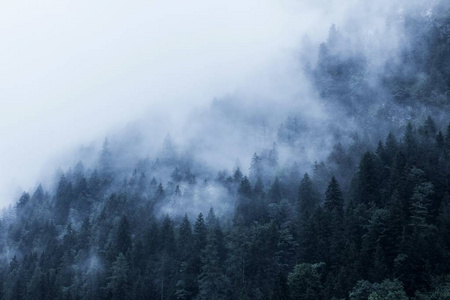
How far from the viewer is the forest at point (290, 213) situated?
2997 inches

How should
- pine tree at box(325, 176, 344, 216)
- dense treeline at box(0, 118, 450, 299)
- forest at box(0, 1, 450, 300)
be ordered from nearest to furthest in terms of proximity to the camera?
1. dense treeline at box(0, 118, 450, 299)
2. forest at box(0, 1, 450, 300)
3. pine tree at box(325, 176, 344, 216)

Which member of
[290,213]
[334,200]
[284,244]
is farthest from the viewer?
[290,213]

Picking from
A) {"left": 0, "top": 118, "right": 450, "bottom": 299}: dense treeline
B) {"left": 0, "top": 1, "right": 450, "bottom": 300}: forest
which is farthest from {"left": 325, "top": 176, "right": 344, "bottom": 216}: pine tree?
{"left": 0, "top": 1, "right": 450, "bottom": 300}: forest

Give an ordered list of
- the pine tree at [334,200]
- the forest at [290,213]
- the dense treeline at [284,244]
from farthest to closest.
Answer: the pine tree at [334,200]
the forest at [290,213]
the dense treeline at [284,244]

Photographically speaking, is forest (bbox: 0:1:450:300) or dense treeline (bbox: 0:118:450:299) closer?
dense treeline (bbox: 0:118:450:299)

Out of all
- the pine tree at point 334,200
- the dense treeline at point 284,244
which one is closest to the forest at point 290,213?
the dense treeline at point 284,244

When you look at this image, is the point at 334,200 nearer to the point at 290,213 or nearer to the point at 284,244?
the point at 284,244

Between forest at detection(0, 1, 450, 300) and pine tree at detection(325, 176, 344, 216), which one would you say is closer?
forest at detection(0, 1, 450, 300)

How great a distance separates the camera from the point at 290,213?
109m

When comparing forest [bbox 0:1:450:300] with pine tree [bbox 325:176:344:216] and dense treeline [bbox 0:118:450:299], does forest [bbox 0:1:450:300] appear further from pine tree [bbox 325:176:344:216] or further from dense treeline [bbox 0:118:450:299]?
pine tree [bbox 325:176:344:216]

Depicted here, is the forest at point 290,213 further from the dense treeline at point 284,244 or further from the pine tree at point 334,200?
the pine tree at point 334,200

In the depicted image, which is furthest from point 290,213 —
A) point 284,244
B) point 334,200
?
point 284,244

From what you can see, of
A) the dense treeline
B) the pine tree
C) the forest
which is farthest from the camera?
the pine tree

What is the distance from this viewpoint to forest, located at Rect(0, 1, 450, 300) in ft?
250
